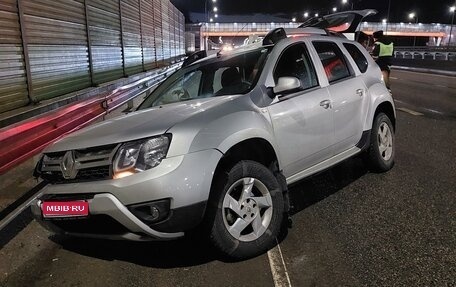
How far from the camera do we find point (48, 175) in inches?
151

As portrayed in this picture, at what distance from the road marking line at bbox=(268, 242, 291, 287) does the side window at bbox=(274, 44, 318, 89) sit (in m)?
1.72

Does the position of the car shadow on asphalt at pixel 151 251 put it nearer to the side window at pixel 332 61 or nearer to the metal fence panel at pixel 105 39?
the side window at pixel 332 61

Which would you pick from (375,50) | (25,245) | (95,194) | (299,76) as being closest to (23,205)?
(25,245)

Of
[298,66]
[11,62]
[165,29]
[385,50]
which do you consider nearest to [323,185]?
[298,66]

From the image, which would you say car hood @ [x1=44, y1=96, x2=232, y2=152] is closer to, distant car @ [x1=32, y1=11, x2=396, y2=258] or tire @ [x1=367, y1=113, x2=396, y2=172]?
distant car @ [x1=32, y1=11, x2=396, y2=258]

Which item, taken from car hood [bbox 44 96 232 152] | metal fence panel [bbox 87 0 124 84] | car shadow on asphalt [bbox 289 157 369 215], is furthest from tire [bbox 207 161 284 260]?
metal fence panel [bbox 87 0 124 84]

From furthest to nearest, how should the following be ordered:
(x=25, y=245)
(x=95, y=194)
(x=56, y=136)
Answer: (x=56, y=136), (x=25, y=245), (x=95, y=194)

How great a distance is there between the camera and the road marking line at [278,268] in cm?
342

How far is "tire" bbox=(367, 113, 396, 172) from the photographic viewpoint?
19.1ft

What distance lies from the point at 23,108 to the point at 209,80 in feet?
15.6

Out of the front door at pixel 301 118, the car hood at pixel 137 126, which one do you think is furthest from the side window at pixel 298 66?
the car hood at pixel 137 126

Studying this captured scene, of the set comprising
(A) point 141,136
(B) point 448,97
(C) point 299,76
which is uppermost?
(C) point 299,76

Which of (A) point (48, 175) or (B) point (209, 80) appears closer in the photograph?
(A) point (48, 175)

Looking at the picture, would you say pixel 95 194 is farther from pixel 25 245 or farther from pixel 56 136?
pixel 56 136
